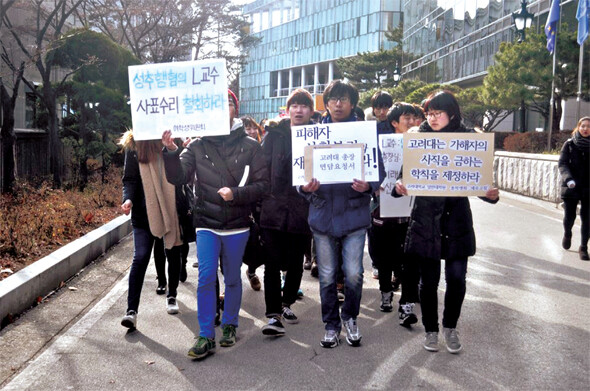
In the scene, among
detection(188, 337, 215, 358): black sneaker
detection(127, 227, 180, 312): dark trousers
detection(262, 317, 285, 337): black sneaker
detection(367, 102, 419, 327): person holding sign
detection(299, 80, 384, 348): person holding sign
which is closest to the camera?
detection(188, 337, 215, 358): black sneaker

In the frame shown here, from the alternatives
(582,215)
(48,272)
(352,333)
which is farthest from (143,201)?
(582,215)

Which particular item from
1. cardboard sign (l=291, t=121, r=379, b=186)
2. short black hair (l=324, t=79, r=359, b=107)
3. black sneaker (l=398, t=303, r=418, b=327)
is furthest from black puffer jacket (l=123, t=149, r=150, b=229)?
black sneaker (l=398, t=303, r=418, b=327)

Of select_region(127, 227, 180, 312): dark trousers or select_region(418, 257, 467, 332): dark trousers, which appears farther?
select_region(127, 227, 180, 312): dark trousers

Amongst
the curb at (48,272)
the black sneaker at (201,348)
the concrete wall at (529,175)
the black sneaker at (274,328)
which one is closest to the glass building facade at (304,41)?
the concrete wall at (529,175)

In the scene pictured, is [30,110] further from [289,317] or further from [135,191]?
[289,317]

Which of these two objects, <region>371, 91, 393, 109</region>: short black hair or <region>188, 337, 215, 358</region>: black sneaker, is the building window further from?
<region>188, 337, 215, 358</region>: black sneaker

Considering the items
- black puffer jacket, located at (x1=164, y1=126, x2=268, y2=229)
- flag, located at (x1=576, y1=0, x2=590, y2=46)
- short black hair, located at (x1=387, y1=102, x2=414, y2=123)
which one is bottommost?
black puffer jacket, located at (x1=164, y1=126, x2=268, y2=229)

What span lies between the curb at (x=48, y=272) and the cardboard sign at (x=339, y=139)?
2705 millimetres

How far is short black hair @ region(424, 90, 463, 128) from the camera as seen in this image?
5336 millimetres

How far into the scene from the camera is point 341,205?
5402 millimetres

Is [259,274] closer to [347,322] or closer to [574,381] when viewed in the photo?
[347,322]

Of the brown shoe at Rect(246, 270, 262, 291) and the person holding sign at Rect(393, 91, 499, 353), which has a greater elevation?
the person holding sign at Rect(393, 91, 499, 353)

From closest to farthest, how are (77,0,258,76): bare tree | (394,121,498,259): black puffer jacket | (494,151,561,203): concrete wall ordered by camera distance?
(394,121,498,259): black puffer jacket → (494,151,561,203): concrete wall → (77,0,258,76): bare tree

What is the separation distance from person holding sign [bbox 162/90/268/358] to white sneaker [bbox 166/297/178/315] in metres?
1.17
